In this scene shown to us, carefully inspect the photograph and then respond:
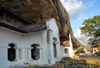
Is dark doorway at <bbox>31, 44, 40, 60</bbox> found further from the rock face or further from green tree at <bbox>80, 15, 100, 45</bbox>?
green tree at <bbox>80, 15, 100, 45</bbox>

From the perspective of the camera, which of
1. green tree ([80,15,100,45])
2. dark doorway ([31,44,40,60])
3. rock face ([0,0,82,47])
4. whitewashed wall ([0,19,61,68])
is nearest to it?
whitewashed wall ([0,19,61,68])

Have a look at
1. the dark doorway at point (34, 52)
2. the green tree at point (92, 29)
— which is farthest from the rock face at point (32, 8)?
the green tree at point (92, 29)

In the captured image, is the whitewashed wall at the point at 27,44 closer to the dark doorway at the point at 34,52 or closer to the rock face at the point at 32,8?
the dark doorway at the point at 34,52

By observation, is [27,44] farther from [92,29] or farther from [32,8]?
[92,29]

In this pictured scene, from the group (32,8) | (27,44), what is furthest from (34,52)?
(32,8)

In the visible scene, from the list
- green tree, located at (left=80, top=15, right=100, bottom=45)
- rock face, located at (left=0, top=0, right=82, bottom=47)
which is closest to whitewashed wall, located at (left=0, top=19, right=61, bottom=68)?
rock face, located at (left=0, top=0, right=82, bottom=47)

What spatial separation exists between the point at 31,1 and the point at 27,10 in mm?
2019

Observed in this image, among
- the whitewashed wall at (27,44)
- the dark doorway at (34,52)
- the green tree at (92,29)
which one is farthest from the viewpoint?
the green tree at (92,29)

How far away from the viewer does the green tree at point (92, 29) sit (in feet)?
93.2

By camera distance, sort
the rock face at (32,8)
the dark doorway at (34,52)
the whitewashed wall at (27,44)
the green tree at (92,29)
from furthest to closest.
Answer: the green tree at (92,29) → the rock face at (32,8) → the dark doorway at (34,52) → the whitewashed wall at (27,44)

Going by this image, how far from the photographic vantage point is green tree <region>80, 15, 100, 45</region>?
93.2 ft

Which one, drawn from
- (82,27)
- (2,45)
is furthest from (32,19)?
(82,27)

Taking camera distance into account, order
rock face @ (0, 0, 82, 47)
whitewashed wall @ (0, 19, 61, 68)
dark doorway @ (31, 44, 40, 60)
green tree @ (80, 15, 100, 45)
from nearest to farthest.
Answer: whitewashed wall @ (0, 19, 61, 68) → dark doorway @ (31, 44, 40, 60) → rock face @ (0, 0, 82, 47) → green tree @ (80, 15, 100, 45)

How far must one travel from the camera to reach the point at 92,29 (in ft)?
95.5
